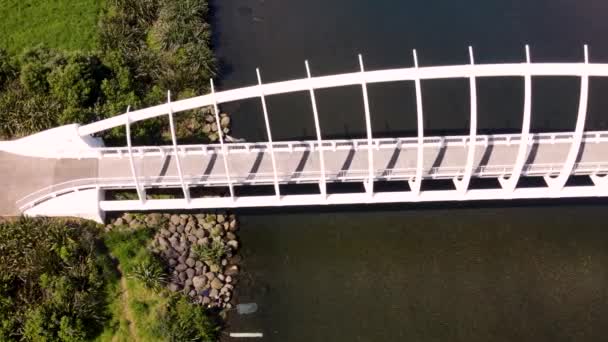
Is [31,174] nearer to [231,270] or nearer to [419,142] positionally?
[231,270]

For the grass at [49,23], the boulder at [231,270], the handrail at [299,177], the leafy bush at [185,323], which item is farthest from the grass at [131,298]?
the grass at [49,23]

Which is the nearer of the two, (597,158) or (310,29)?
(597,158)

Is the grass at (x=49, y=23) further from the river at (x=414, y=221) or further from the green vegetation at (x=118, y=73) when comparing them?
the river at (x=414, y=221)

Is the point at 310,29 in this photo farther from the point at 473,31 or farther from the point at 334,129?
the point at 473,31

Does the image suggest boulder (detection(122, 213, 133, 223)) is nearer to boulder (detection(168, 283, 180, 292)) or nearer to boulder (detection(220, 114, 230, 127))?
boulder (detection(168, 283, 180, 292))

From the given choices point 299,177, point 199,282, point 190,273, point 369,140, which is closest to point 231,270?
point 199,282

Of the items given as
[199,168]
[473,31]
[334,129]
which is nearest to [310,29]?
[334,129]

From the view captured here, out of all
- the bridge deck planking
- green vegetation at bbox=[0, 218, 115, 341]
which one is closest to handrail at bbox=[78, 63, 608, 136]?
the bridge deck planking
